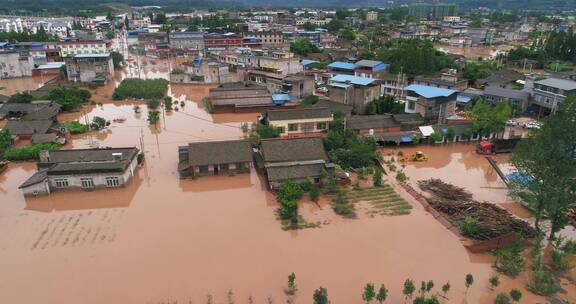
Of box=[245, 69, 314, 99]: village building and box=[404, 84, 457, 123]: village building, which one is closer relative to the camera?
box=[404, 84, 457, 123]: village building

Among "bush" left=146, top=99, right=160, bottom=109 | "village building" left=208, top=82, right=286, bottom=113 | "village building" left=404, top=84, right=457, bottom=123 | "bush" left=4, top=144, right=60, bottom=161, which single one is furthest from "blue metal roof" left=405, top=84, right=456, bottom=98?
"bush" left=4, top=144, right=60, bottom=161

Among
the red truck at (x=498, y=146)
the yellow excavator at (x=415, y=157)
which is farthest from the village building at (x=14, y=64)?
the red truck at (x=498, y=146)

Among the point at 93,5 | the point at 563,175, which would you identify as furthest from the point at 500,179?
the point at 93,5

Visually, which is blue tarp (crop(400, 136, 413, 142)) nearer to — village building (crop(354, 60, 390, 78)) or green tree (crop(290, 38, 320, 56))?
village building (crop(354, 60, 390, 78))

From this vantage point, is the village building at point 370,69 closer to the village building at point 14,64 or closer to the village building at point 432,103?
the village building at point 432,103

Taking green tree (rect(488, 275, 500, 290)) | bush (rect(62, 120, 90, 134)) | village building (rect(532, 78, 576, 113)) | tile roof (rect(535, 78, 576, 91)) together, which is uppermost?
tile roof (rect(535, 78, 576, 91))

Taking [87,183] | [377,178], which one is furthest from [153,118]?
[377,178]
